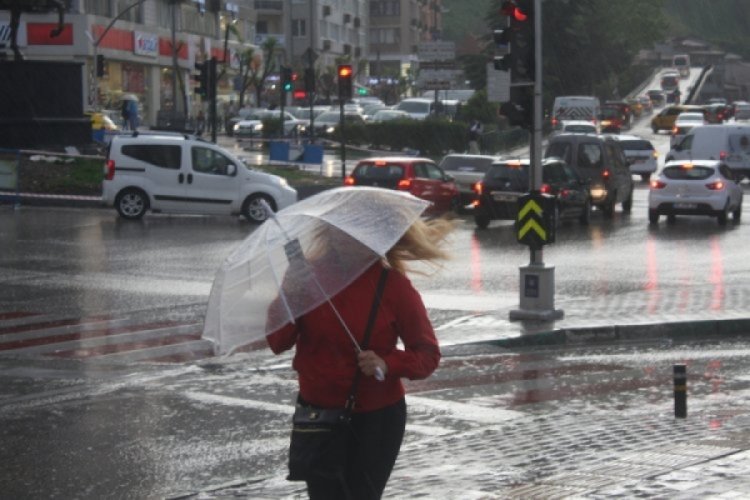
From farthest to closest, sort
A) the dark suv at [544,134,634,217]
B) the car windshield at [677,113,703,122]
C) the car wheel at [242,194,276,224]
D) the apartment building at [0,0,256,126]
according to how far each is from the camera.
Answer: the car windshield at [677,113,703,122]
the apartment building at [0,0,256,126]
the dark suv at [544,134,634,217]
the car wheel at [242,194,276,224]

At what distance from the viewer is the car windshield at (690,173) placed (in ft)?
110

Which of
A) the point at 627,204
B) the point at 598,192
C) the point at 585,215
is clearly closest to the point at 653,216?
the point at 585,215

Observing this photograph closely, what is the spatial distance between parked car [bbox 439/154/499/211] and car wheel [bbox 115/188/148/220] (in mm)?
8899

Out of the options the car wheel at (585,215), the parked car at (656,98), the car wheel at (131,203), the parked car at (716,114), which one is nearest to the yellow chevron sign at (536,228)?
the car wheel at (131,203)

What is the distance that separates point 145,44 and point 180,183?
4877 centimetres

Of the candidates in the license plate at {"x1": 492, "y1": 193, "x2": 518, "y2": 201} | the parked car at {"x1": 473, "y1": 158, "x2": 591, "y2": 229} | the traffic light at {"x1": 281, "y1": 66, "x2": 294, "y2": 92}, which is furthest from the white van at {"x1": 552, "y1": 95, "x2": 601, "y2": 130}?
the license plate at {"x1": 492, "y1": 193, "x2": 518, "y2": 201}

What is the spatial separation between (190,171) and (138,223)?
1664 mm

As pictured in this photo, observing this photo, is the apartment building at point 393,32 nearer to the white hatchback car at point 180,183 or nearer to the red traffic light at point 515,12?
the white hatchback car at point 180,183

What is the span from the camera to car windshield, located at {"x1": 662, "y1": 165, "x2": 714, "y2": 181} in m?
33.7

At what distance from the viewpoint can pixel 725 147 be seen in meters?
48.9

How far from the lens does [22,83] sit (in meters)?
40.3

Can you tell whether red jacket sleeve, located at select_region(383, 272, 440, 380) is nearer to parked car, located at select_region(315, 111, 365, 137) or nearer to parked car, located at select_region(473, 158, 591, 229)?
parked car, located at select_region(473, 158, 591, 229)

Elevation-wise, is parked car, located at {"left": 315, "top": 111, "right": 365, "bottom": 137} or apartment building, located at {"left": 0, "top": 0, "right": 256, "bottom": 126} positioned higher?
apartment building, located at {"left": 0, "top": 0, "right": 256, "bottom": 126}

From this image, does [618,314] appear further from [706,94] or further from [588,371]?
[706,94]
